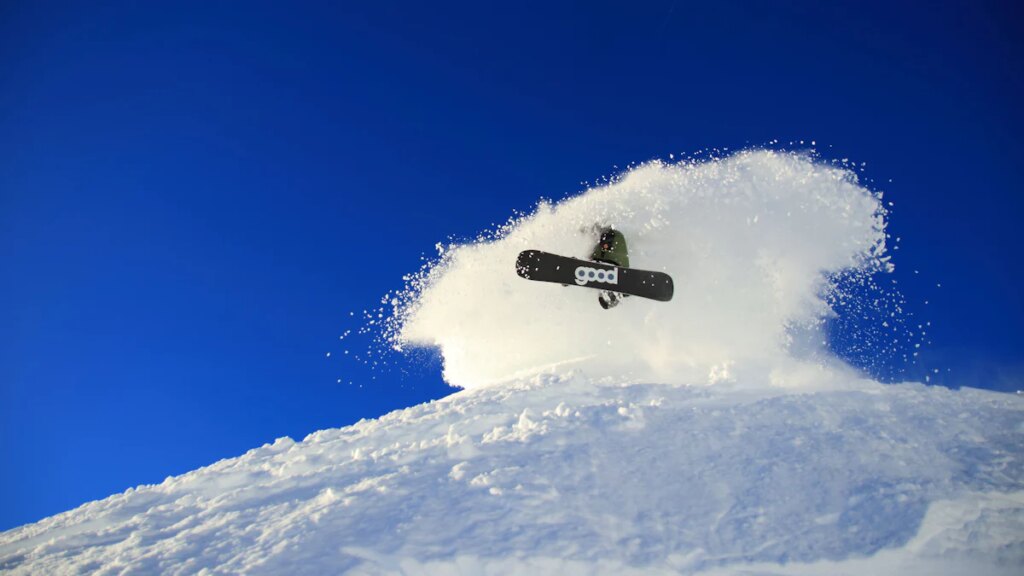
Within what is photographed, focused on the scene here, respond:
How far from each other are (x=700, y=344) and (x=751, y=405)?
460 cm

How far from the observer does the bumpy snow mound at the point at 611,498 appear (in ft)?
23.1

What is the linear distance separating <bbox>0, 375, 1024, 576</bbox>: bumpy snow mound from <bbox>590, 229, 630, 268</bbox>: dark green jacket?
3.21m

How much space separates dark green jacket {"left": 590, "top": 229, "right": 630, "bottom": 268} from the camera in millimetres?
12266

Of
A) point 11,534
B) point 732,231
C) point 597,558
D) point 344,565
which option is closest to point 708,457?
point 597,558

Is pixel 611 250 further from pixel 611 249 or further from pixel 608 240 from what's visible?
pixel 608 240

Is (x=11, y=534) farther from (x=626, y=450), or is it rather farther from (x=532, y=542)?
(x=626, y=450)

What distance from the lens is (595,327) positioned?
55.4 feet

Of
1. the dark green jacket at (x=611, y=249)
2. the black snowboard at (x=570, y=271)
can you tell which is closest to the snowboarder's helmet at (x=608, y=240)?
the dark green jacket at (x=611, y=249)

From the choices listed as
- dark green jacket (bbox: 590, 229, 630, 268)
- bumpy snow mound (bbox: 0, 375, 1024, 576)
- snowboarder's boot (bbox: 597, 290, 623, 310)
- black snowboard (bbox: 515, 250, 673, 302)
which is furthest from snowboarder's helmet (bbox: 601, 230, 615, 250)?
bumpy snow mound (bbox: 0, 375, 1024, 576)

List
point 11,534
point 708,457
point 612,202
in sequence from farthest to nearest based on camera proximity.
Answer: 1. point 612,202
2. point 11,534
3. point 708,457

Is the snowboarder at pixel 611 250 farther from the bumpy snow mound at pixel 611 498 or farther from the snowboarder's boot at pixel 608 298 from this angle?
the bumpy snow mound at pixel 611 498

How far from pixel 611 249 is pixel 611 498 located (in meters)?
5.85

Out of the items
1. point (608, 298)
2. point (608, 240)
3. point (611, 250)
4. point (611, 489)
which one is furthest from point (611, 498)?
point (608, 240)

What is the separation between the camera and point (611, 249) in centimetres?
1230
